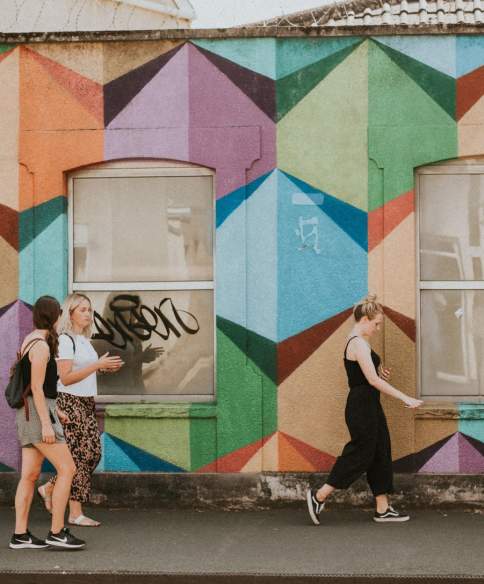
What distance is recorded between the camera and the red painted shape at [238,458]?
9.27m

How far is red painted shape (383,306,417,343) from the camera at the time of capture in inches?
362

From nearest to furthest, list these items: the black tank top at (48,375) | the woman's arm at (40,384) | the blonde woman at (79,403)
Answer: the woman's arm at (40,384) < the black tank top at (48,375) < the blonde woman at (79,403)

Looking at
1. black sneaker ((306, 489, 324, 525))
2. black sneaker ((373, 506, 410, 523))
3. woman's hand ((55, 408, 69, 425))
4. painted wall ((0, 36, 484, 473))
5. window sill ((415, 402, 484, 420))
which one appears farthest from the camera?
painted wall ((0, 36, 484, 473))

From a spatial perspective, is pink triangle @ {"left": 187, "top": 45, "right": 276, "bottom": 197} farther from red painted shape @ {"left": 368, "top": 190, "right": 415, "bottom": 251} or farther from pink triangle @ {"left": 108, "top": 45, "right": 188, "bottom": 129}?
red painted shape @ {"left": 368, "top": 190, "right": 415, "bottom": 251}

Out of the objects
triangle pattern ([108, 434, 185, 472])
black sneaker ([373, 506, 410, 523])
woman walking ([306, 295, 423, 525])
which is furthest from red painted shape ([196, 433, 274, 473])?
black sneaker ([373, 506, 410, 523])

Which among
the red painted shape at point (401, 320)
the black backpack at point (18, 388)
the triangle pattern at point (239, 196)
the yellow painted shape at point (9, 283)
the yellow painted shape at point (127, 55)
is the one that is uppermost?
the yellow painted shape at point (127, 55)

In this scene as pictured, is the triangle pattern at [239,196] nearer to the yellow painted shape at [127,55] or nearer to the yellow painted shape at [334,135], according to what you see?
the yellow painted shape at [334,135]

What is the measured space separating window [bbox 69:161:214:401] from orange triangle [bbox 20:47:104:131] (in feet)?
1.58

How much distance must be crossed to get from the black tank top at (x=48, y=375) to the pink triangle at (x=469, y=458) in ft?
11.7

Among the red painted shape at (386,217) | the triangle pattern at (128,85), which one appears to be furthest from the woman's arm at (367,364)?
the triangle pattern at (128,85)

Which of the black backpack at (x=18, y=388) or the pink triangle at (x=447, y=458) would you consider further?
the pink triangle at (x=447, y=458)

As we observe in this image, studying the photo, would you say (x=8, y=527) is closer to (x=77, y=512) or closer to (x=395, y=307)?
(x=77, y=512)

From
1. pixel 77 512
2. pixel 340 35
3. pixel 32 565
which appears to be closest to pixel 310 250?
pixel 340 35

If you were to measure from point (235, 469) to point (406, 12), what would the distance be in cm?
504
